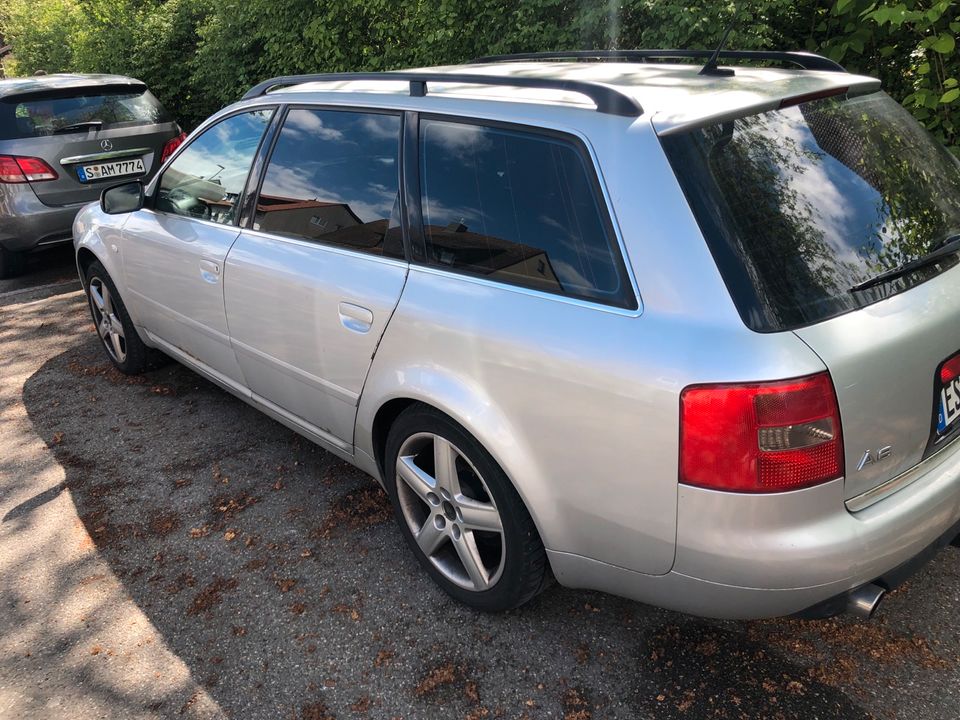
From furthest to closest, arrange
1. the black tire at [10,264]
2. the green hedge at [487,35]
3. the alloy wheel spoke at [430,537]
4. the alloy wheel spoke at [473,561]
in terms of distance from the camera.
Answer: the black tire at [10,264]
the green hedge at [487,35]
the alloy wheel spoke at [430,537]
the alloy wheel spoke at [473,561]

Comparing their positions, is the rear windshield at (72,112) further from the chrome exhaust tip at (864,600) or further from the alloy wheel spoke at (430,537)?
the chrome exhaust tip at (864,600)

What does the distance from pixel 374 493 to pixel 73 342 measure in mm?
3286

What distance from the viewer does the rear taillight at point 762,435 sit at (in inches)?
71.4

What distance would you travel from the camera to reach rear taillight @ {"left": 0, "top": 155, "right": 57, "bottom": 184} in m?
6.27

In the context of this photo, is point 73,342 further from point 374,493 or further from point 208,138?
point 374,493

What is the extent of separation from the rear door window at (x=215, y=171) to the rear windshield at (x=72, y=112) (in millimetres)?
3155

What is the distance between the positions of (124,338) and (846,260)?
4049mm

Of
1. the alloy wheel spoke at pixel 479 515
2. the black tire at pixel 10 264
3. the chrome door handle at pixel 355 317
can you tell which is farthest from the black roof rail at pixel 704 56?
the black tire at pixel 10 264

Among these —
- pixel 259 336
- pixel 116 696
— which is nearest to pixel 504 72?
pixel 259 336

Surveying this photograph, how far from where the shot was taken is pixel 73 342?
5.59 metres

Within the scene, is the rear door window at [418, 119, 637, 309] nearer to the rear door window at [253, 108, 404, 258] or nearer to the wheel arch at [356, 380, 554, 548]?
the rear door window at [253, 108, 404, 258]

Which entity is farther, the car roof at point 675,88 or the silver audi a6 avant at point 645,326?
the car roof at point 675,88

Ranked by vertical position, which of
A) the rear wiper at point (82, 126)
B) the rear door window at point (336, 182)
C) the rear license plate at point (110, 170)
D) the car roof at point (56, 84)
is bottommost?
the rear license plate at point (110, 170)

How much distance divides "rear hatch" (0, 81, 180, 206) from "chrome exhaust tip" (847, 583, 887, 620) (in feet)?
21.4
